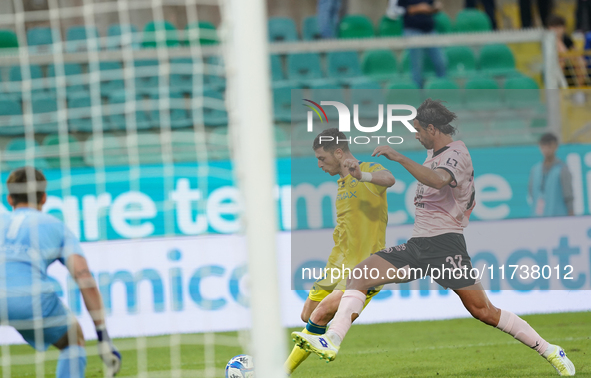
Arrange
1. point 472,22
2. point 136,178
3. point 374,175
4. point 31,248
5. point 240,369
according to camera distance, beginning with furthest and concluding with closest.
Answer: point 472,22
point 136,178
point 374,175
point 240,369
point 31,248

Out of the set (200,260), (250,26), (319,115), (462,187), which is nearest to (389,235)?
(319,115)

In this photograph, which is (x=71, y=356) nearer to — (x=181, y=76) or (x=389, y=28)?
(x=181, y=76)

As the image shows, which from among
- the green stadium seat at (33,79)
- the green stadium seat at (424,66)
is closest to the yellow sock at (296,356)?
the green stadium seat at (424,66)

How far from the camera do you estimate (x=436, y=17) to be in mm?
10102

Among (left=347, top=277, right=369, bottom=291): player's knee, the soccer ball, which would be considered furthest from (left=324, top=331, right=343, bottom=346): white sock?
the soccer ball

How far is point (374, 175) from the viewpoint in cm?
460

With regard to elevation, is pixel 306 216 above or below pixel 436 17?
below

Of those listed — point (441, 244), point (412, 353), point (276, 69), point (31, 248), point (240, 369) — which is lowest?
point (412, 353)

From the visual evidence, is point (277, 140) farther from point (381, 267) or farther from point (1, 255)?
point (1, 255)

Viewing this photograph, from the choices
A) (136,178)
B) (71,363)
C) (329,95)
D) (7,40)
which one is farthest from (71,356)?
(7,40)

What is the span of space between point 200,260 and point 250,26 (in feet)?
15.8

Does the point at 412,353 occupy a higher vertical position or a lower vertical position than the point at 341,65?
lower

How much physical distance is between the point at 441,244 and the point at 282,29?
648 cm

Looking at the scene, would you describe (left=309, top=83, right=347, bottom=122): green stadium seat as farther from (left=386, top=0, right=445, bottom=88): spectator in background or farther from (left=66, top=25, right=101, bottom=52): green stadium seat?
(left=66, top=25, right=101, bottom=52): green stadium seat
